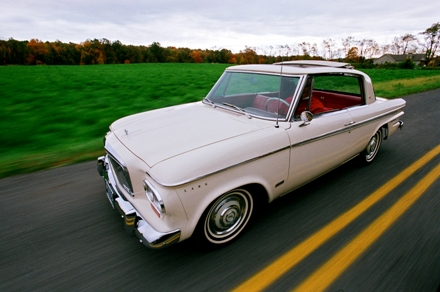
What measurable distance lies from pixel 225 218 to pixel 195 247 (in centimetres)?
41

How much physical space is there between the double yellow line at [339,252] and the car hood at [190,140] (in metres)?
0.95

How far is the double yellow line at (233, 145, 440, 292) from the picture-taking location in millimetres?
1979

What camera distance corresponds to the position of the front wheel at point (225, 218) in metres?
2.19

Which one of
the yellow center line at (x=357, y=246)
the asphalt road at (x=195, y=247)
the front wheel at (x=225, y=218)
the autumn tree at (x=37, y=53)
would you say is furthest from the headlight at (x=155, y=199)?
the autumn tree at (x=37, y=53)

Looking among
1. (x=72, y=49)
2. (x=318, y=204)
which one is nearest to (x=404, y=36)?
(x=72, y=49)

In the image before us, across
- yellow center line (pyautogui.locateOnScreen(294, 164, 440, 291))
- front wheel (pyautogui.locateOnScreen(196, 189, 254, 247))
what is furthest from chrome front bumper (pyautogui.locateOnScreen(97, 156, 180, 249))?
yellow center line (pyautogui.locateOnScreen(294, 164, 440, 291))

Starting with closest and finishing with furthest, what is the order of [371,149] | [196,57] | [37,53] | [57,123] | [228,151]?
[228,151]
[371,149]
[57,123]
[37,53]
[196,57]

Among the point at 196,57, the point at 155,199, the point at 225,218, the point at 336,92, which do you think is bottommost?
the point at 225,218

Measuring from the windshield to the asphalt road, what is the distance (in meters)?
1.17

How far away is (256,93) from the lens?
3178 mm

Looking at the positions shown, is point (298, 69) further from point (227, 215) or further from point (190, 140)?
point (227, 215)

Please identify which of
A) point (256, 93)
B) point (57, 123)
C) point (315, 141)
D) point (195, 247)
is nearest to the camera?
point (195, 247)

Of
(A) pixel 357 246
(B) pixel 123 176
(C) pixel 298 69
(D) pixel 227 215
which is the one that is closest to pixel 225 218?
(D) pixel 227 215

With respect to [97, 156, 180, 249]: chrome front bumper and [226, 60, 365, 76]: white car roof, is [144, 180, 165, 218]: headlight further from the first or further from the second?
[226, 60, 365, 76]: white car roof
